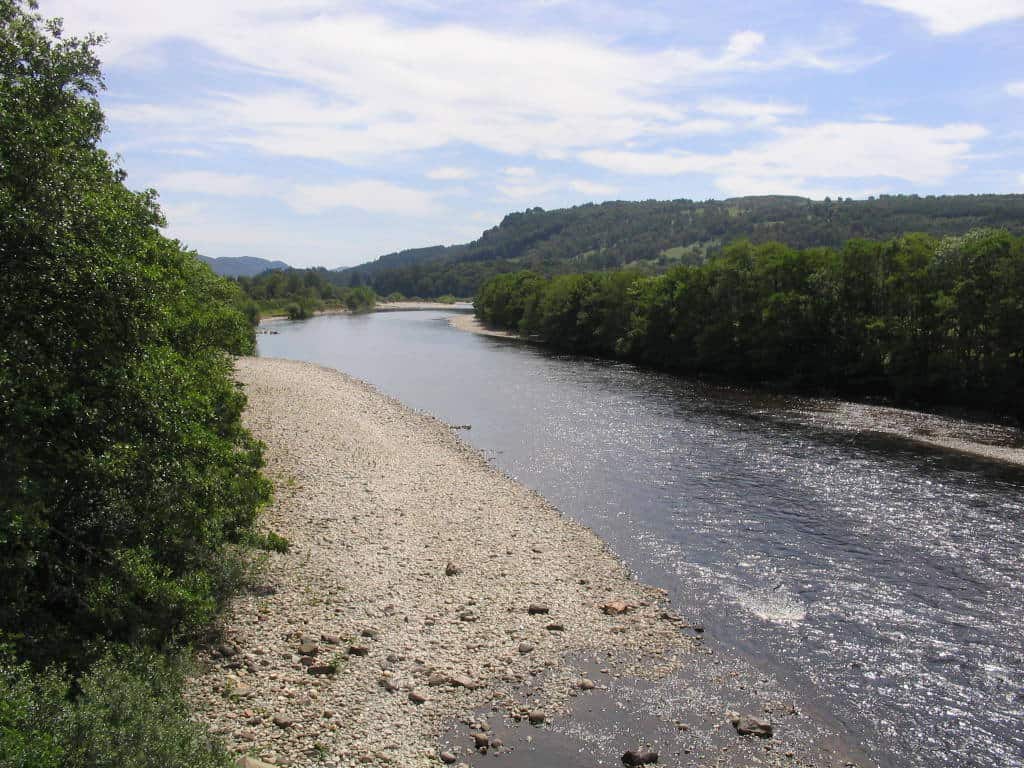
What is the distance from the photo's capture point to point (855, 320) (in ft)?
188

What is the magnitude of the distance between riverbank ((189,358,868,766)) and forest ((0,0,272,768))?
190 centimetres

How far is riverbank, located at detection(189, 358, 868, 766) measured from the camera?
13398 mm

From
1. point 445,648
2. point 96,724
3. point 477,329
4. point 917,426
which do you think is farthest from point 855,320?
point 477,329

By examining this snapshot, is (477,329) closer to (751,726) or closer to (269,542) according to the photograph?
(269,542)

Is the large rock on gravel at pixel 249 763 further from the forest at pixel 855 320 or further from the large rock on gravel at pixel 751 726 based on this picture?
the forest at pixel 855 320

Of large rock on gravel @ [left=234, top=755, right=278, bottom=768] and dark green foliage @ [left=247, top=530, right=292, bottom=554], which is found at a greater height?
dark green foliage @ [left=247, top=530, right=292, bottom=554]

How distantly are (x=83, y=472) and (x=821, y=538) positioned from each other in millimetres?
22999

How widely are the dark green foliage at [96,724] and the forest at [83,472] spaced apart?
3cm

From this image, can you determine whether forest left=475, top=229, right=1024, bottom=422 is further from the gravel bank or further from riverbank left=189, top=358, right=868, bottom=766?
the gravel bank

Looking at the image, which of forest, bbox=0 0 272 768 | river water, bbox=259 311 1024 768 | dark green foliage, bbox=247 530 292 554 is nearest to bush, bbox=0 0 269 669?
forest, bbox=0 0 272 768

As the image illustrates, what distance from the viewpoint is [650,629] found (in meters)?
18.1

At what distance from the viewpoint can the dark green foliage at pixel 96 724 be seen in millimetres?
8695

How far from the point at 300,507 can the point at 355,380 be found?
39.3 m

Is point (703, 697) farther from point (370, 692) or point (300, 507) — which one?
point (300, 507)
